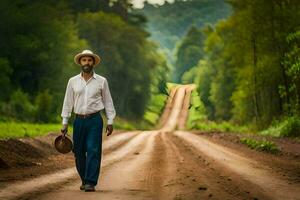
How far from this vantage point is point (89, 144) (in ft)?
30.9

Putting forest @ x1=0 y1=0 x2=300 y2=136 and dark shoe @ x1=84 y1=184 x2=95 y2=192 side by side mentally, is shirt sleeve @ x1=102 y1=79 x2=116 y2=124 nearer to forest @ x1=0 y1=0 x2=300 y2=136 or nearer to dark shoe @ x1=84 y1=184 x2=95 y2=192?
dark shoe @ x1=84 y1=184 x2=95 y2=192

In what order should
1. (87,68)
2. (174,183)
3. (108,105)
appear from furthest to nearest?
(174,183) → (108,105) → (87,68)

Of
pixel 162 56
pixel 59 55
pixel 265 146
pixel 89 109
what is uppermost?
pixel 162 56

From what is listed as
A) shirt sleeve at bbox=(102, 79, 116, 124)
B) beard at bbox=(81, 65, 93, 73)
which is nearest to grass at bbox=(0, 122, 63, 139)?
shirt sleeve at bbox=(102, 79, 116, 124)

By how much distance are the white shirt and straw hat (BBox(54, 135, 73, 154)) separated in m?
0.44

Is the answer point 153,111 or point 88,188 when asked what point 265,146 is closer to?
point 88,188

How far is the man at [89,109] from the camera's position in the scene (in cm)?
941

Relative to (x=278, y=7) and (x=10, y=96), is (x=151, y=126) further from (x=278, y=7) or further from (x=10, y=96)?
(x=278, y=7)

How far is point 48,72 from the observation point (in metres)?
49.6

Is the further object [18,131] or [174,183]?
[18,131]

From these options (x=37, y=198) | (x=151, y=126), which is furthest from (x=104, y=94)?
(x=151, y=126)

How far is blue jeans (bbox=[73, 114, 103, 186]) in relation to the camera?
30.8 feet

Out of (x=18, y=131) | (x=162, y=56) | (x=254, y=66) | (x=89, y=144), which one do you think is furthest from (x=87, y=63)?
(x=162, y=56)

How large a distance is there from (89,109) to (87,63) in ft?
2.44
